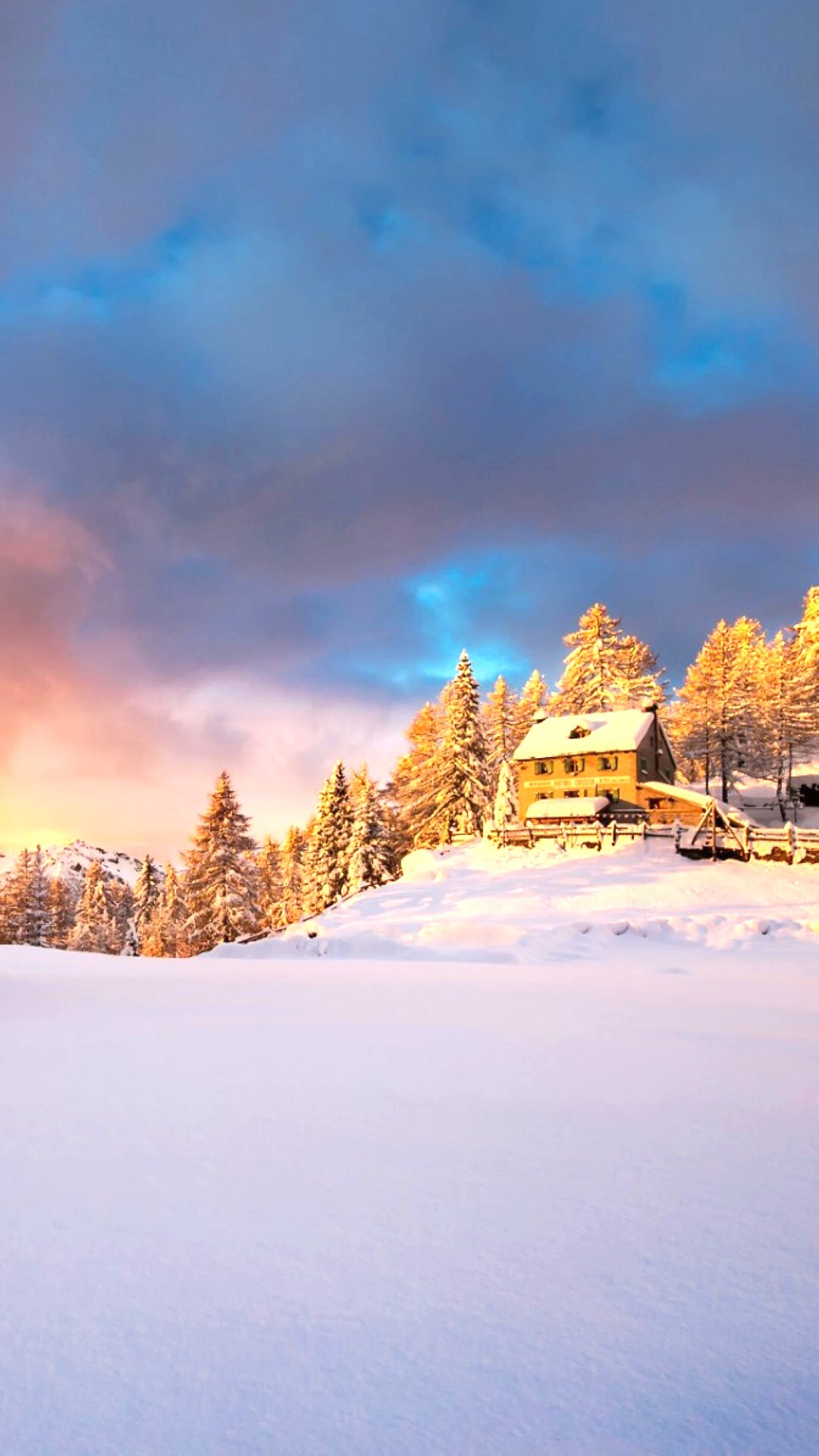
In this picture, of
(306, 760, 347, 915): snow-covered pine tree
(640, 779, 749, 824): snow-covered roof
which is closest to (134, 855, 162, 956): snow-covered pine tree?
(306, 760, 347, 915): snow-covered pine tree

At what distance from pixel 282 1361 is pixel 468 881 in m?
30.0

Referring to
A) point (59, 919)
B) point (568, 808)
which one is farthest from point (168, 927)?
point (568, 808)

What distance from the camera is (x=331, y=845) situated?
4838 cm

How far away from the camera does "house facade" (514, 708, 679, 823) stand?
Result: 40.9m

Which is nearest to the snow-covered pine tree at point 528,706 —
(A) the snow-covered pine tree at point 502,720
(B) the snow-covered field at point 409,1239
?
(A) the snow-covered pine tree at point 502,720

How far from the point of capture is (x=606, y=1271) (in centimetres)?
288

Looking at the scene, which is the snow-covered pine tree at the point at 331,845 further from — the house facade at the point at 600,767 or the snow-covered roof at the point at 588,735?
the snow-covered roof at the point at 588,735

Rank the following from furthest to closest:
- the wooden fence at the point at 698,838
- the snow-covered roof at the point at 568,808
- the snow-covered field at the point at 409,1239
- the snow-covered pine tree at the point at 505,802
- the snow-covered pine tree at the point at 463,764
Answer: the snow-covered pine tree at the point at 463,764, the snow-covered pine tree at the point at 505,802, the snow-covered roof at the point at 568,808, the wooden fence at the point at 698,838, the snow-covered field at the point at 409,1239

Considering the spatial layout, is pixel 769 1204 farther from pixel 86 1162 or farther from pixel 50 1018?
pixel 50 1018

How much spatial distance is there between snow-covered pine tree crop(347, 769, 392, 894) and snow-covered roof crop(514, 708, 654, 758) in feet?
30.6

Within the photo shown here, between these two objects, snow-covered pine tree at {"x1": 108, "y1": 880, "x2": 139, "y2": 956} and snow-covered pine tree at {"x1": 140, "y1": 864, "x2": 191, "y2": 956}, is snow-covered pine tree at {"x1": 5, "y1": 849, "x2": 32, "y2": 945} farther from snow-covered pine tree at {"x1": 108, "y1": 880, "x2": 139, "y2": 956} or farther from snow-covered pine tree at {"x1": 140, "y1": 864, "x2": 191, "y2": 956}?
snow-covered pine tree at {"x1": 140, "y1": 864, "x2": 191, "y2": 956}

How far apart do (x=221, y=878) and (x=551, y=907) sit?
23.2 metres

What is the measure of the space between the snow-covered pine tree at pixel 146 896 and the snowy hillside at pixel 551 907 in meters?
46.5

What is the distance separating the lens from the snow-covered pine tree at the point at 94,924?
73938mm
